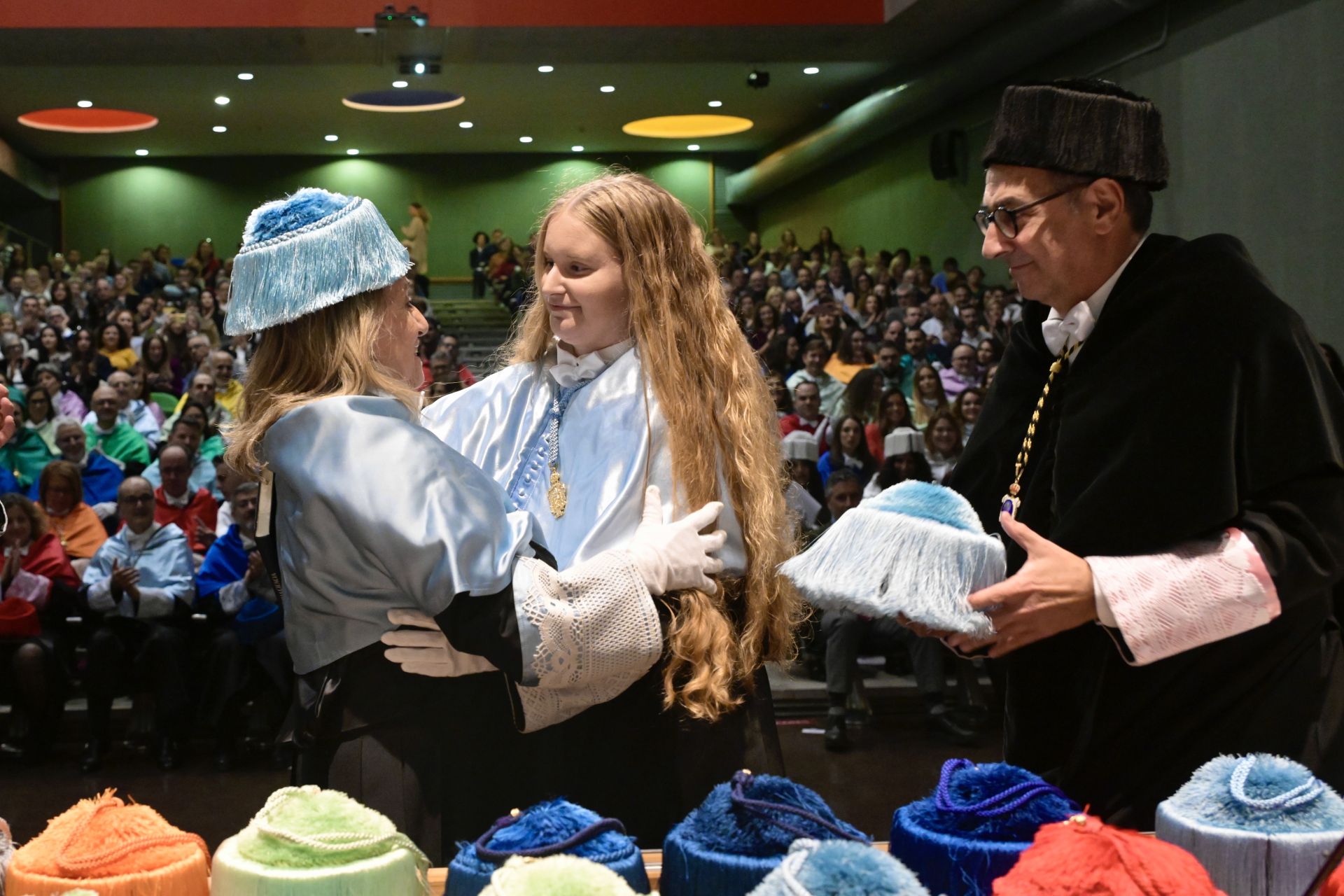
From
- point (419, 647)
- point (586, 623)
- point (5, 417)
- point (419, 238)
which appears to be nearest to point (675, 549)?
point (586, 623)

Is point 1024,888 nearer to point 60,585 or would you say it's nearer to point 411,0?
point 60,585

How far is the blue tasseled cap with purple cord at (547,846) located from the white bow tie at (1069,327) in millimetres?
977

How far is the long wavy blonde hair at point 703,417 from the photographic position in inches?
76.0

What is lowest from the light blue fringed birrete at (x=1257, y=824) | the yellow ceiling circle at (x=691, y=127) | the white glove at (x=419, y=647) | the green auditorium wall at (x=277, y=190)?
the light blue fringed birrete at (x=1257, y=824)

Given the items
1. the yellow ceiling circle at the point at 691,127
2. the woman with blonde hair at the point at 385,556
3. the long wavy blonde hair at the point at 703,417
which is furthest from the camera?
the yellow ceiling circle at the point at 691,127

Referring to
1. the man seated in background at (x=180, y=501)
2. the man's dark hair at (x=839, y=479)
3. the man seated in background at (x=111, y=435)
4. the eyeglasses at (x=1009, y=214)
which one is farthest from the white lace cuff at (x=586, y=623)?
the man seated in background at (x=111, y=435)

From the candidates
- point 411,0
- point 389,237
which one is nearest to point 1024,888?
point 389,237

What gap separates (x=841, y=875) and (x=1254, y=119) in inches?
382

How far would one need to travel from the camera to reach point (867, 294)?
13242mm

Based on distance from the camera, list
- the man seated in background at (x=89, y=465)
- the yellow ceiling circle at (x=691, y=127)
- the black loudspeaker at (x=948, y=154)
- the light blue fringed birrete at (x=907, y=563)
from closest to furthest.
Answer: the light blue fringed birrete at (x=907, y=563), the man seated in background at (x=89, y=465), the black loudspeaker at (x=948, y=154), the yellow ceiling circle at (x=691, y=127)

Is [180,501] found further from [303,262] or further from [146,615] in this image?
[303,262]

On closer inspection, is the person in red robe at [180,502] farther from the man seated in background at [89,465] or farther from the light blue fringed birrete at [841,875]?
the light blue fringed birrete at [841,875]

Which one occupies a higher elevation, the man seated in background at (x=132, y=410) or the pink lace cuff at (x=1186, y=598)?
the man seated in background at (x=132, y=410)

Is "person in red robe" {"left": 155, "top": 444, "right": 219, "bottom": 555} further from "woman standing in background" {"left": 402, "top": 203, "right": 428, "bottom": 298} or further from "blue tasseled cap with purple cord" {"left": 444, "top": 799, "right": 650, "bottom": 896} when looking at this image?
"woman standing in background" {"left": 402, "top": 203, "right": 428, "bottom": 298}
